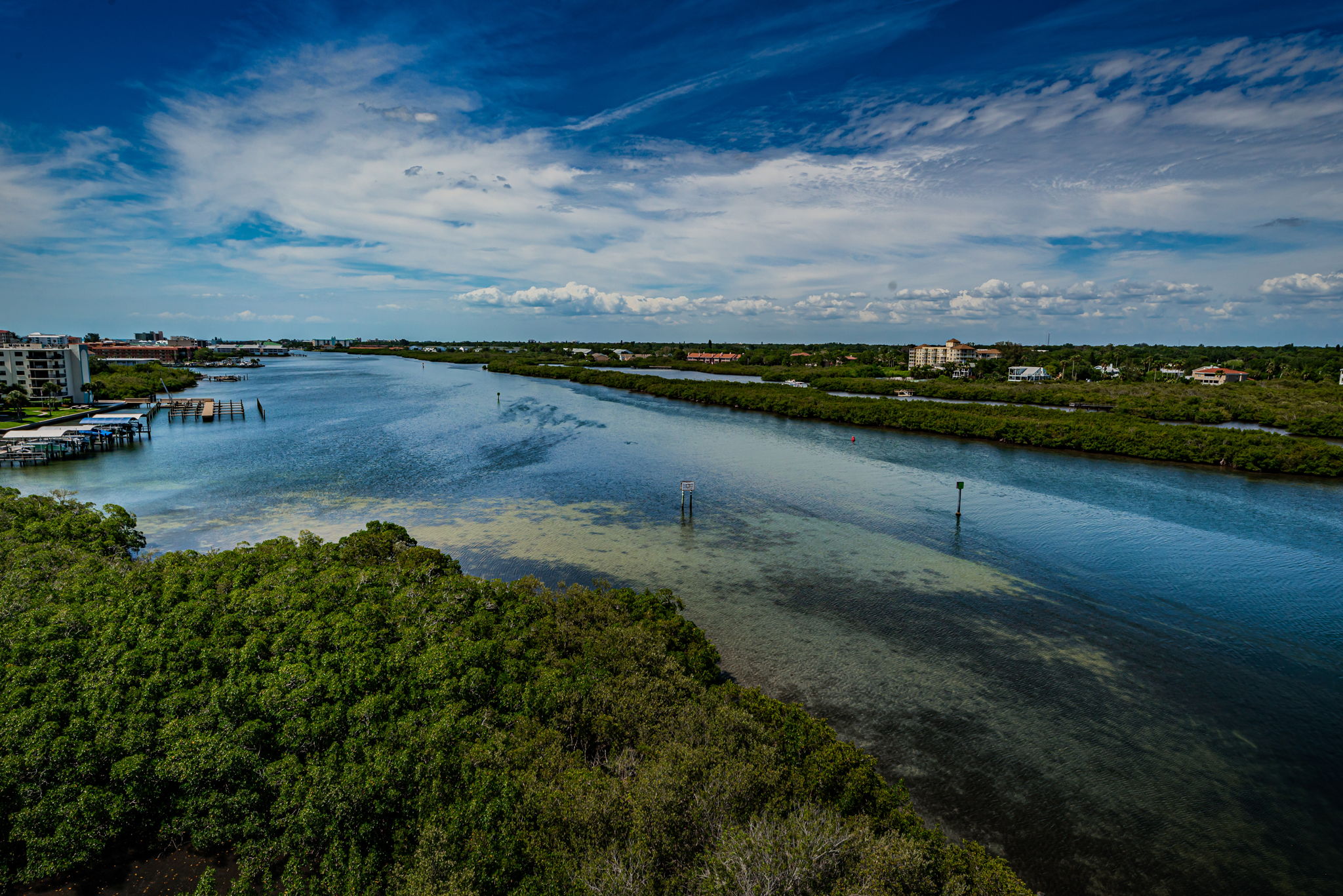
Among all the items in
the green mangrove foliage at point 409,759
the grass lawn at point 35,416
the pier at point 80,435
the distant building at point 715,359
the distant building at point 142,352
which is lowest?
the green mangrove foliage at point 409,759

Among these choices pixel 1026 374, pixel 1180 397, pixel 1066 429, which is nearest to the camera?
pixel 1066 429

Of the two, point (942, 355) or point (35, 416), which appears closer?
point (35, 416)

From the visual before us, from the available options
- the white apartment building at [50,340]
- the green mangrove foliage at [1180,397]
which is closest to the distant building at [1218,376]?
the green mangrove foliage at [1180,397]

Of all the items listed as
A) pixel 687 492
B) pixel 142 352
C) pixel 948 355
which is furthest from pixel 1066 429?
pixel 142 352

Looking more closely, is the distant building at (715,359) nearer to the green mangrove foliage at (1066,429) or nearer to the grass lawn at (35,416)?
the green mangrove foliage at (1066,429)

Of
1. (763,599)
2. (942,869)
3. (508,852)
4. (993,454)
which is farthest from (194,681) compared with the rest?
(993,454)

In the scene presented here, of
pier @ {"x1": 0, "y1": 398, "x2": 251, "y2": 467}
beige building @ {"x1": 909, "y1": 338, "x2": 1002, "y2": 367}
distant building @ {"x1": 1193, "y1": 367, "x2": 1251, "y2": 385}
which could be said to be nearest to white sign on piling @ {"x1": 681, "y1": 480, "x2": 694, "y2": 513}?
pier @ {"x1": 0, "y1": 398, "x2": 251, "y2": 467}

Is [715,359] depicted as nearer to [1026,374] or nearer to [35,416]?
[1026,374]
